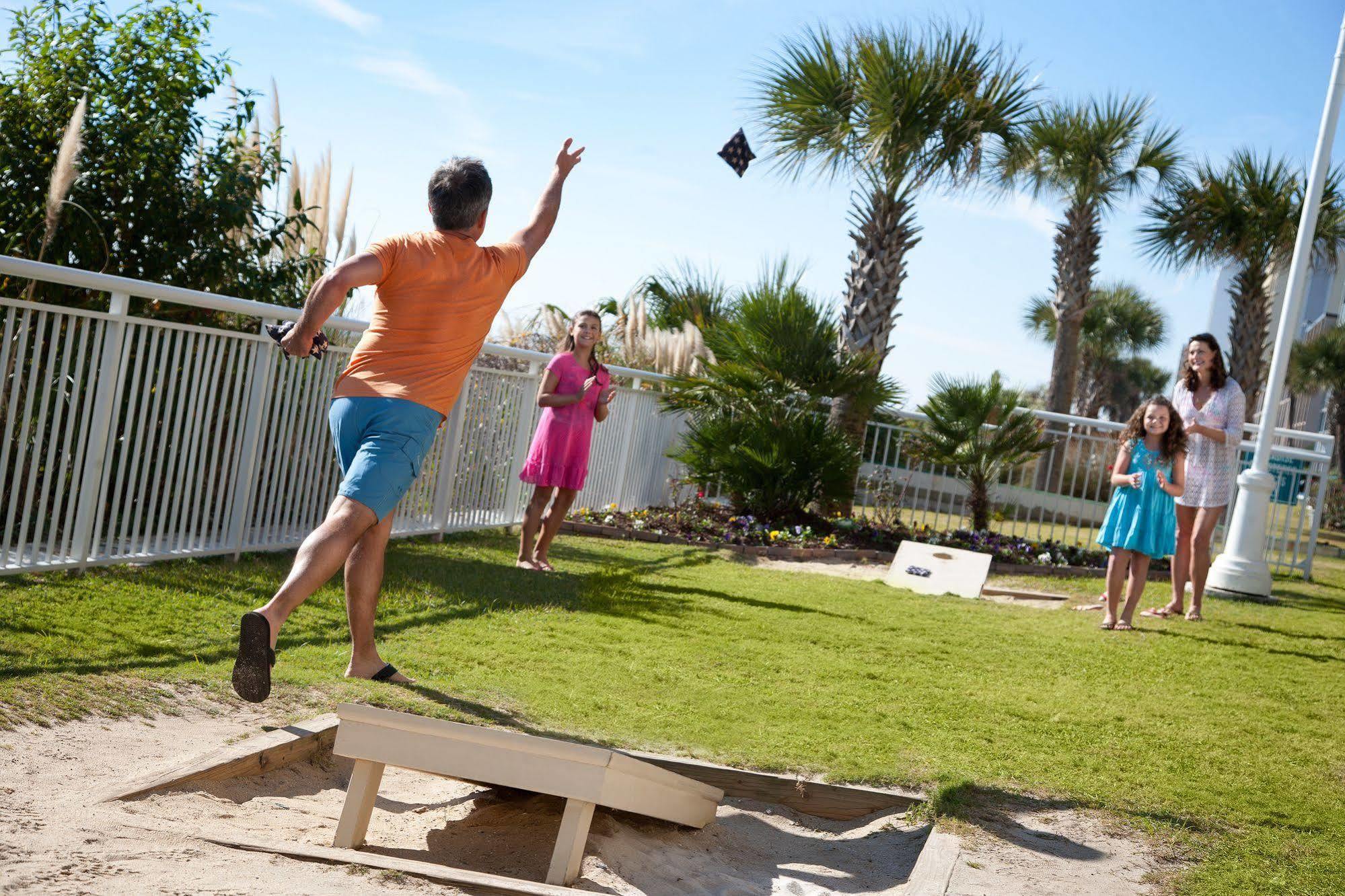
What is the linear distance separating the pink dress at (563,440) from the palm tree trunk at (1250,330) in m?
14.9

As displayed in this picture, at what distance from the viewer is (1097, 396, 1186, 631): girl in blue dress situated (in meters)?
7.67

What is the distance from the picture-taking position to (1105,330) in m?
42.7

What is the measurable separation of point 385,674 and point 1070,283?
19820 mm

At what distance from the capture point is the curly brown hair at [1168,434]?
7.79 meters

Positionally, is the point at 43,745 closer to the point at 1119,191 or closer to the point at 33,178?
the point at 33,178

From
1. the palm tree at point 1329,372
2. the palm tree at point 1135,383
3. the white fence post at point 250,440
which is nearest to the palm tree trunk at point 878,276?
the white fence post at point 250,440

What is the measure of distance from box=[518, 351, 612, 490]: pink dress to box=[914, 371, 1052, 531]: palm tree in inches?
190

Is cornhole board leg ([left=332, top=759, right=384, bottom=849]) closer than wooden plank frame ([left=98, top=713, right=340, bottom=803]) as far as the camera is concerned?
Yes

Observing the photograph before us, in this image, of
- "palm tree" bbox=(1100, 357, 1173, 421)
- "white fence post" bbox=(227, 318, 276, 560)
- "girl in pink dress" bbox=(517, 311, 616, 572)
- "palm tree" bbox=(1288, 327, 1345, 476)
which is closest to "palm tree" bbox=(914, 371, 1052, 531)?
"girl in pink dress" bbox=(517, 311, 616, 572)

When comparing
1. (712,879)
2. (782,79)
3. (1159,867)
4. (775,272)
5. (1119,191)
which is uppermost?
(1119,191)

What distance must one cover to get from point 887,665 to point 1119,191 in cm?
1854

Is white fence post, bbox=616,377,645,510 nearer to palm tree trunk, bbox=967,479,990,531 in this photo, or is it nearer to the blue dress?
palm tree trunk, bbox=967,479,990,531

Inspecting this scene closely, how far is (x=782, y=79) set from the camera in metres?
13.7

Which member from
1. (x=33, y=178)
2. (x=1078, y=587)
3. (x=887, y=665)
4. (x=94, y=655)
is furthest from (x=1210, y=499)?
(x=33, y=178)
